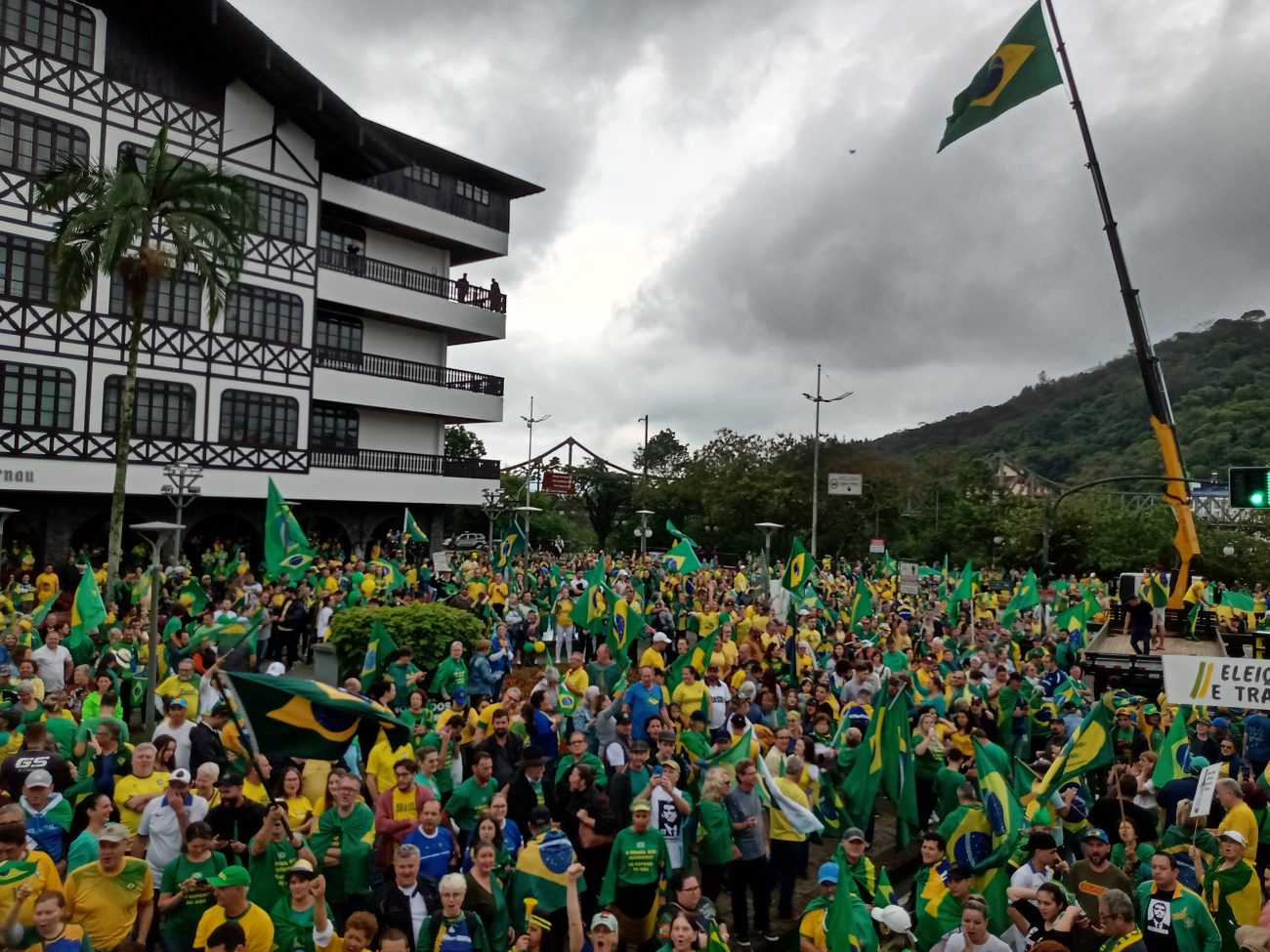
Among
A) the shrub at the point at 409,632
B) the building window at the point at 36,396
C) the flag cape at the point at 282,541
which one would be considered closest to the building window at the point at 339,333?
the building window at the point at 36,396

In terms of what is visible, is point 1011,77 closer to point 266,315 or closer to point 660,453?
point 266,315

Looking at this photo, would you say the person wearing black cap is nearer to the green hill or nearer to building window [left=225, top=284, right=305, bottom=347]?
building window [left=225, top=284, right=305, bottom=347]

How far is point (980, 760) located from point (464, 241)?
35.8 meters

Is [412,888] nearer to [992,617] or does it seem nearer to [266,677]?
[266,677]

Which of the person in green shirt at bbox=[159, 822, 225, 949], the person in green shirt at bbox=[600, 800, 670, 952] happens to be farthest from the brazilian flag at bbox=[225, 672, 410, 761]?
the person in green shirt at bbox=[600, 800, 670, 952]

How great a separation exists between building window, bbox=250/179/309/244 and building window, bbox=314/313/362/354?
11.1ft

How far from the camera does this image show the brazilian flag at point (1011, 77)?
1895 cm

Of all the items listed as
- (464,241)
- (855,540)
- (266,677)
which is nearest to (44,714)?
(266,677)

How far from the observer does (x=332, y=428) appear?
36375mm

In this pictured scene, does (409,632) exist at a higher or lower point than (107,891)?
higher

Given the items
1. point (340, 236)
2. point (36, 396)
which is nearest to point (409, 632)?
point (36, 396)

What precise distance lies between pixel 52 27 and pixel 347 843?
28.5 metres

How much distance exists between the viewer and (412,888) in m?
6.02

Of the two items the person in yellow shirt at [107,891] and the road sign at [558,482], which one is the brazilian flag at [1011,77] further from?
the road sign at [558,482]
